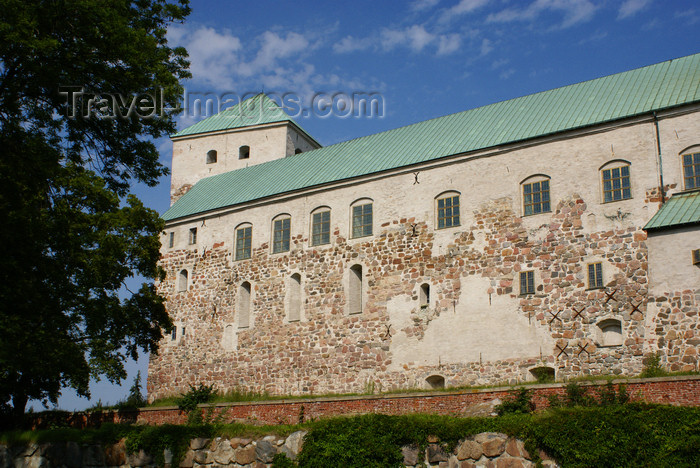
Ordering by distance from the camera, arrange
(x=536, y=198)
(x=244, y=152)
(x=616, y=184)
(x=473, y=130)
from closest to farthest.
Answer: (x=616, y=184), (x=536, y=198), (x=473, y=130), (x=244, y=152)

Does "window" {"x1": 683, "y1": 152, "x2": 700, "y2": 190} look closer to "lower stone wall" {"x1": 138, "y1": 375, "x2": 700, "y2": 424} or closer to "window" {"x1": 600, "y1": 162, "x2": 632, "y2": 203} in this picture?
"window" {"x1": 600, "y1": 162, "x2": 632, "y2": 203}

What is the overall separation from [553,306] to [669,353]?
12.0ft

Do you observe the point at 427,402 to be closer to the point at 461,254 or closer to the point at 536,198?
the point at 461,254

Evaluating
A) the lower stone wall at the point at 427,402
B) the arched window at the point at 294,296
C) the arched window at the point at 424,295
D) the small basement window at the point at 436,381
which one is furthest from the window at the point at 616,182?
the arched window at the point at 294,296

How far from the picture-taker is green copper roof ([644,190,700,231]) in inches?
772

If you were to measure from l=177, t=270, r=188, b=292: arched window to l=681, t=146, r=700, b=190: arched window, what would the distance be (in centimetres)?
1996

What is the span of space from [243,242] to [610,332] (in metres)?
15.1

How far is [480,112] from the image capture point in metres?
27.4

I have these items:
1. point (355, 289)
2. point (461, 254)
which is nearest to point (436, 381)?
point (461, 254)

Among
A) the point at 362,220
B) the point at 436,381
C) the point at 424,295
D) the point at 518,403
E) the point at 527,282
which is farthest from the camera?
the point at 362,220

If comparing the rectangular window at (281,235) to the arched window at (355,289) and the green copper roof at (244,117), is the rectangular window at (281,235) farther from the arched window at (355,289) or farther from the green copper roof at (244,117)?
the green copper roof at (244,117)

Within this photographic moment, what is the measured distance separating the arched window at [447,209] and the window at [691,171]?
712cm

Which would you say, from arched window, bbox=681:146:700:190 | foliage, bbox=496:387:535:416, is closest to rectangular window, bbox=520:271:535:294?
arched window, bbox=681:146:700:190

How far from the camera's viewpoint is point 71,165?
17.7 m
